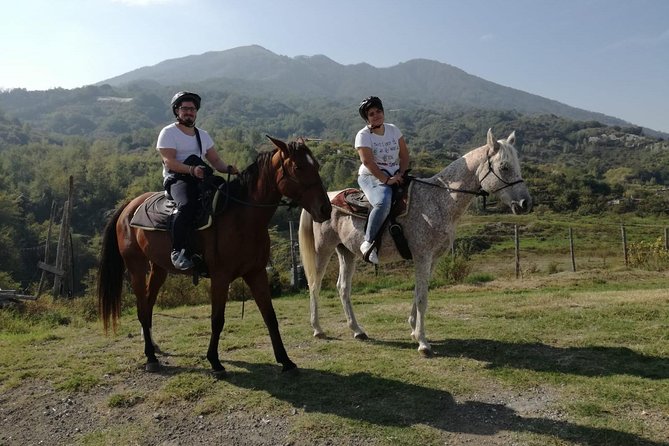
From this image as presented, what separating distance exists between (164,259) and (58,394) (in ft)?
6.07

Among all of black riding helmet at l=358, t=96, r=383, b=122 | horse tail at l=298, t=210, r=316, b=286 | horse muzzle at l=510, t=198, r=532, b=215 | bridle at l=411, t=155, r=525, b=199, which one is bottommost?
horse tail at l=298, t=210, r=316, b=286

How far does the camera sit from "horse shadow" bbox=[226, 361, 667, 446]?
12.8 feet

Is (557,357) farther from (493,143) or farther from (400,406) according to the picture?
(493,143)

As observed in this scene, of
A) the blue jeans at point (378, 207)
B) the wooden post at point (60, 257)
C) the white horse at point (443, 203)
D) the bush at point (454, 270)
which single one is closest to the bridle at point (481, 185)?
the white horse at point (443, 203)

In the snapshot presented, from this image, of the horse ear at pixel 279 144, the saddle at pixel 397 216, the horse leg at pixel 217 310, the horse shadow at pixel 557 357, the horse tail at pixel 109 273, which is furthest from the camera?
the horse tail at pixel 109 273

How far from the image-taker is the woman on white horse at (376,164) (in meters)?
6.10

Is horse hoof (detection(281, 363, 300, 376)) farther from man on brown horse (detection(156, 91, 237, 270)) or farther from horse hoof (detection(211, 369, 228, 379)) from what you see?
man on brown horse (detection(156, 91, 237, 270))

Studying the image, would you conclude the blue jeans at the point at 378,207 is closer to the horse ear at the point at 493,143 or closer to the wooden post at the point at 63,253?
the horse ear at the point at 493,143

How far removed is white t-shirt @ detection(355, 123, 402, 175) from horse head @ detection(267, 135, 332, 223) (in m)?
1.40

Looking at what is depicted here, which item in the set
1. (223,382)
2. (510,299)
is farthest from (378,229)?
(510,299)

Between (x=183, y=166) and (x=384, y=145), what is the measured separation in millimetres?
2552

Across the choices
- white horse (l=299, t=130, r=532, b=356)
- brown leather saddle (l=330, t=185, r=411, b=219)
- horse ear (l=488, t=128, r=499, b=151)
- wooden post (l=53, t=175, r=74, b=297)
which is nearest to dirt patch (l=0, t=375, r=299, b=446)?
white horse (l=299, t=130, r=532, b=356)

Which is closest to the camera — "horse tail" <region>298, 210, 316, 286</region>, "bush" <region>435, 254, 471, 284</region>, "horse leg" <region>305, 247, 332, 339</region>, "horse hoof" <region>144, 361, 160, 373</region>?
"horse hoof" <region>144, 361, 160, 373</region>

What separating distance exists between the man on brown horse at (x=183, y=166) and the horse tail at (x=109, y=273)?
5.01 ft
